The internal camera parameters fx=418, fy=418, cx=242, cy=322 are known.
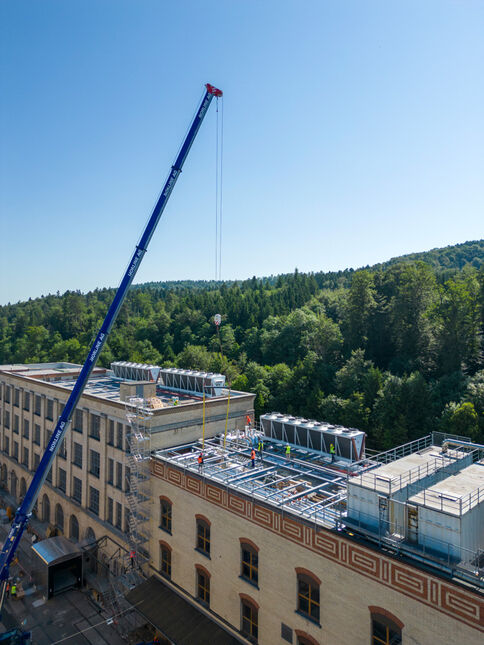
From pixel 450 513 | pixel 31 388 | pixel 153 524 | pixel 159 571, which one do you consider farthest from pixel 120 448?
pixel 450 513

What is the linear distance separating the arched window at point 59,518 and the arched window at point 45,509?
2006 millimetres

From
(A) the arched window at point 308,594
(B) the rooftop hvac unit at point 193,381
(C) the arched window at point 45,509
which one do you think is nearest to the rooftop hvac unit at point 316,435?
(B) the rooftop hvac unit at point 193,381

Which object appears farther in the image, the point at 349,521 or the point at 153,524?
the point at 153,524

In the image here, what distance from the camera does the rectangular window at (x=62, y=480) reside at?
130 feet

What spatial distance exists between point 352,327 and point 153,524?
220 feet

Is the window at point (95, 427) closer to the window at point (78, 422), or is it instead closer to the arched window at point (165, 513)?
the window at point (78, 422)

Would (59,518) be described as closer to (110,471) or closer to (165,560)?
(110,471)

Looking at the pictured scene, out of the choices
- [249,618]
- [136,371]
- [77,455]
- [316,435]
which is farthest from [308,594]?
[136,371]

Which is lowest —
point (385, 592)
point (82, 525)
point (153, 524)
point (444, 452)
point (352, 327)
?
point (82, 525)

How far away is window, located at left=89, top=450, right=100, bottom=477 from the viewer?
35.4 meters

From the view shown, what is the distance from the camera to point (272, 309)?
5113 inches

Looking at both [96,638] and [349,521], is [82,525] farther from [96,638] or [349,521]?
[349,521]

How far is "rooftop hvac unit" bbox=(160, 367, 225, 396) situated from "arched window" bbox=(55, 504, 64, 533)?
15279mm

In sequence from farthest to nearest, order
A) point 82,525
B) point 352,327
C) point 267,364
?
1. point 267,364
2. point 352,327
3. point 82,525
